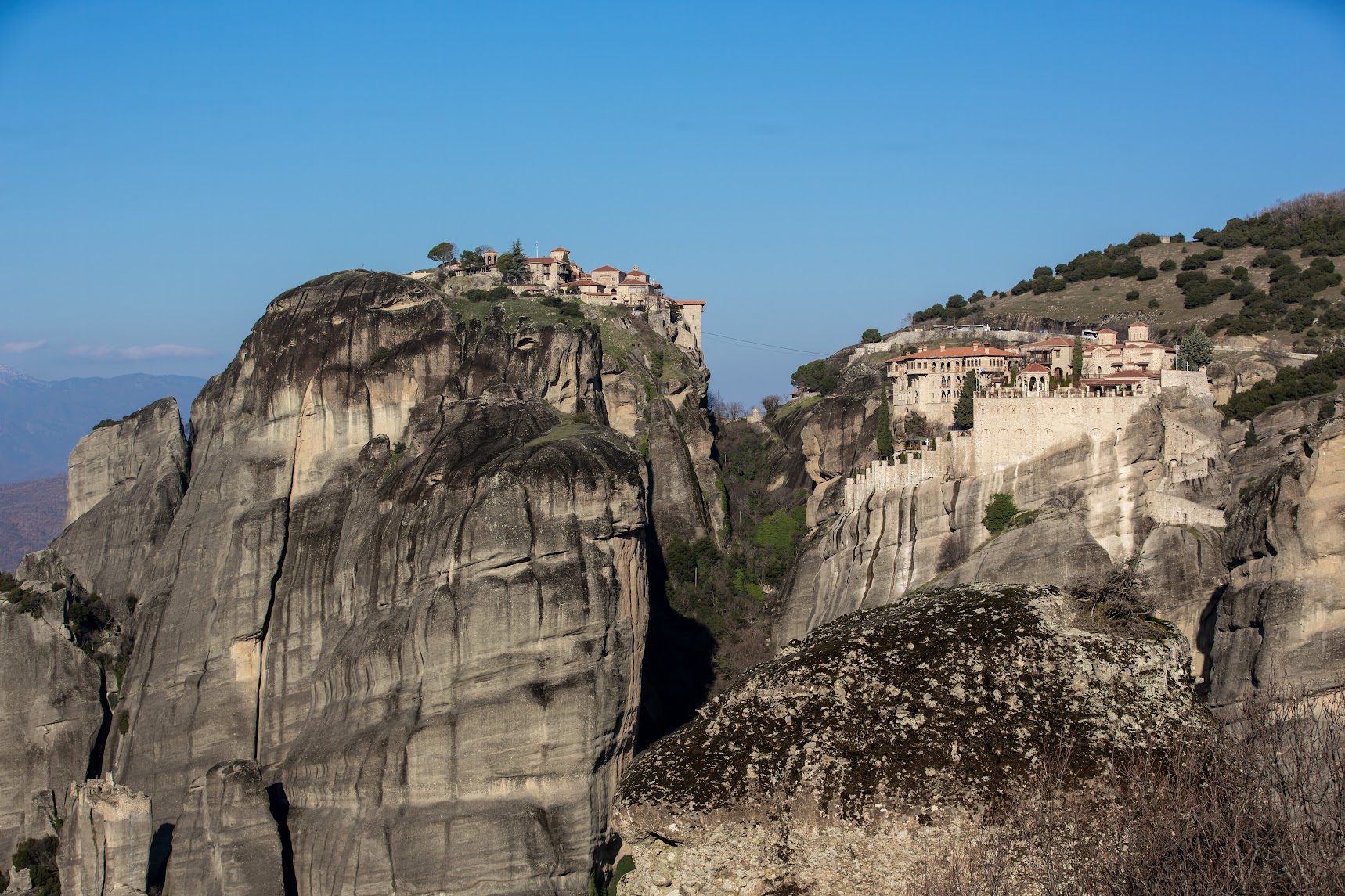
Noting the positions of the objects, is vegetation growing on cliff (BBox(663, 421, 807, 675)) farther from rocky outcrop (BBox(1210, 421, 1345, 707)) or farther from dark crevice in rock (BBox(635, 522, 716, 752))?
rocky outcrop (BBox(1210, 421, 1345, 707))

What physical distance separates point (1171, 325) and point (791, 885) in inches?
3254

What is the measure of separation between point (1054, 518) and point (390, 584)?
2309cm

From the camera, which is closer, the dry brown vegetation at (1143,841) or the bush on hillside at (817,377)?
the dry brown vegetation at (1143,841)

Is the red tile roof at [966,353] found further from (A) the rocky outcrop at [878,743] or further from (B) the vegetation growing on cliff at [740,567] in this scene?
(A) the rocky outcrop at [878,743]

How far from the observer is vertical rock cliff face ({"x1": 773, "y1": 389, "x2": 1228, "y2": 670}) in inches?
2197

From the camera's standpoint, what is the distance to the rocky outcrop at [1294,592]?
42.0 meters

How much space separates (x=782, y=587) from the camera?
70062 mm

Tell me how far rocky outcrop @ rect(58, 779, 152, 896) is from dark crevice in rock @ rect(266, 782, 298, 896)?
3.97 meters

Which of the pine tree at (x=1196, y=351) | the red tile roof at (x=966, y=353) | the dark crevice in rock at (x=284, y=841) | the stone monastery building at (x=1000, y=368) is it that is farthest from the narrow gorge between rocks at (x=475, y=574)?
the pine tree at (x=1196, y=351)

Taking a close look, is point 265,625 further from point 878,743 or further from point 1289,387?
point 878,743

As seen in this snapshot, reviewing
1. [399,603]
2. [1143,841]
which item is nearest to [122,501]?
[399,603]

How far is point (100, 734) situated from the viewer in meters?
64.8

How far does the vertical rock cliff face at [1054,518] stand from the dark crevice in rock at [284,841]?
19696mm

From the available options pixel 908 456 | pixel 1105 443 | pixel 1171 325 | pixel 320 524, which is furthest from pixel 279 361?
pixel 1171 325
